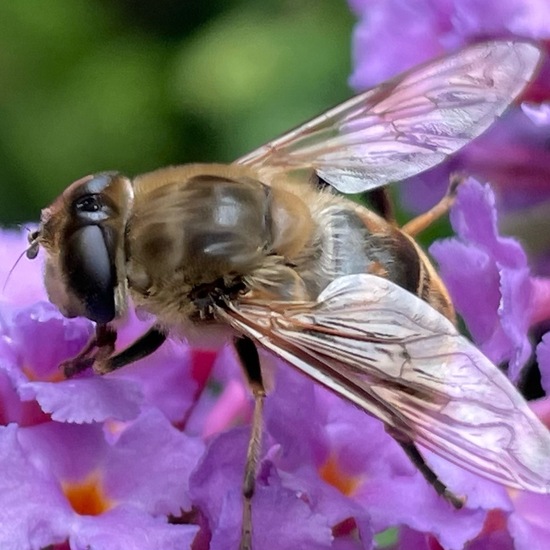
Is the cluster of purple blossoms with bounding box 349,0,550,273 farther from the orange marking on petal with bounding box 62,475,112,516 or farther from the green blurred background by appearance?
the orange marking on petal with bounding box 62,475,112,516

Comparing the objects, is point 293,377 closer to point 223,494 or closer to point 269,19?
point 223,494

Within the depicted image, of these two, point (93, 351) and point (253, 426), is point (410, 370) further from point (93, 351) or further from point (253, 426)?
point (93, 351)

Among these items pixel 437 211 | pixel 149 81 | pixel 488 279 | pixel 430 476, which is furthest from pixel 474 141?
pixel 149 81

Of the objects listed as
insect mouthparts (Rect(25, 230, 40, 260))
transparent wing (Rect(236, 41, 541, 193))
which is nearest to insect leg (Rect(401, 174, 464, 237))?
transparent wing (Rect(236, 41, 541, 193))

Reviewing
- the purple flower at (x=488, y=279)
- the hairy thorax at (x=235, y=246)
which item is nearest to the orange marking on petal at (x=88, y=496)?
the hairy thorax at (x=235, y=246)

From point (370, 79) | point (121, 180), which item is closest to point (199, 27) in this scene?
point (370, 79)

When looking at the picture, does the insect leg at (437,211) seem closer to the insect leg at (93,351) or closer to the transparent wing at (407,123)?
the transparent wing at (407,123)
